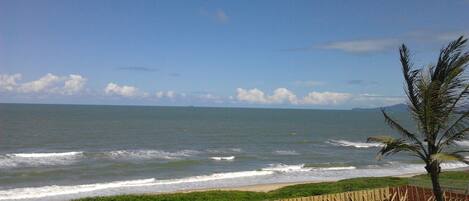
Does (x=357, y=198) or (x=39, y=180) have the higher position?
Result: (x=357, y=198)

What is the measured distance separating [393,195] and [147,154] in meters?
38.4

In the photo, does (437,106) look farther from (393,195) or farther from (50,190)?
(50,190)

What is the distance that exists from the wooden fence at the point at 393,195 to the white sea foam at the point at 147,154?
34.2 meters

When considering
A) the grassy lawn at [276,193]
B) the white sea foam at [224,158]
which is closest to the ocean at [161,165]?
the white sea foam at [224,158]

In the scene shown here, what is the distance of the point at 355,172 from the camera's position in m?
41.6

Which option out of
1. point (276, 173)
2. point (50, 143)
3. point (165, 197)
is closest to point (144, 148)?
point (50, 143)

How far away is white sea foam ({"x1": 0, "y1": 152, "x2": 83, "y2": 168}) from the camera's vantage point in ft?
137

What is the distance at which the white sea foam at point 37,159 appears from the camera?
137 ft

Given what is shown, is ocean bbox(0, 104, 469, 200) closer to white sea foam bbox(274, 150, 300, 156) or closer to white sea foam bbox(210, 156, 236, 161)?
white sea foam bbox(210, 156, 236, 161)

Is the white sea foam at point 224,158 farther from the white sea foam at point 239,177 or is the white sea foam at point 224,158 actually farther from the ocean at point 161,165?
the white sea foam at point 239,177

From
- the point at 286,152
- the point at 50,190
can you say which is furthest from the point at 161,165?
the point at 286,152

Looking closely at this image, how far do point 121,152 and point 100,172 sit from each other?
1351 cm

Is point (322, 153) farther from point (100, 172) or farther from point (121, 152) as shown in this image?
point (100, 172)

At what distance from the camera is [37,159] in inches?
1786
